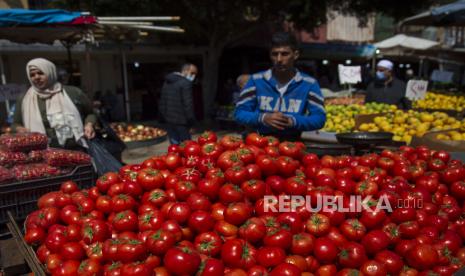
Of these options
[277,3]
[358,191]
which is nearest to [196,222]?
[358,191]

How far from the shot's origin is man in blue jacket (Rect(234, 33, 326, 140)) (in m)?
3.46

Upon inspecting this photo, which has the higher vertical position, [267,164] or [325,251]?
[267,164]

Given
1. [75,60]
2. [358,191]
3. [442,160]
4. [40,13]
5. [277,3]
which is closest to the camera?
[358,191]

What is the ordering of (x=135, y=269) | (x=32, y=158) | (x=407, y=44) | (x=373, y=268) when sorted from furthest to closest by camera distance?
(x=407, y=44) < (x=32, y=158) < (x=373, y=268) < (x=135, y=269)

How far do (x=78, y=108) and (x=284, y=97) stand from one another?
8.67ft

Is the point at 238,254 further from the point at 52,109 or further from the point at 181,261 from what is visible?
the point at 52,109

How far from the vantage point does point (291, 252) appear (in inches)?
70.5

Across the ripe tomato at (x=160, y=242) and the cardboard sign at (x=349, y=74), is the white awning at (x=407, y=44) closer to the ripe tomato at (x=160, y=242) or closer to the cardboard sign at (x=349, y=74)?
the cardboard sign at (x=349, y=74)

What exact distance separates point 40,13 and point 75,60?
10.7 metres

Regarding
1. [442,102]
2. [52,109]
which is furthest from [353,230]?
[442,102]

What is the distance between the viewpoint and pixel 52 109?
433 cm

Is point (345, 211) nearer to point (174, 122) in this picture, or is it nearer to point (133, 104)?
point (174, 122)

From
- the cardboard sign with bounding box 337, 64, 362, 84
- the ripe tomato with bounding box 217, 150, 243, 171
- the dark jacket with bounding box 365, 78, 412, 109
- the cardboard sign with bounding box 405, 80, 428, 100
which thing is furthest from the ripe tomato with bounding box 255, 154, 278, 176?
the cardboard sign with bounding box 337, 64, 362, 84

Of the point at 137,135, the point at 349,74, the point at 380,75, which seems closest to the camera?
the point at 380,75
